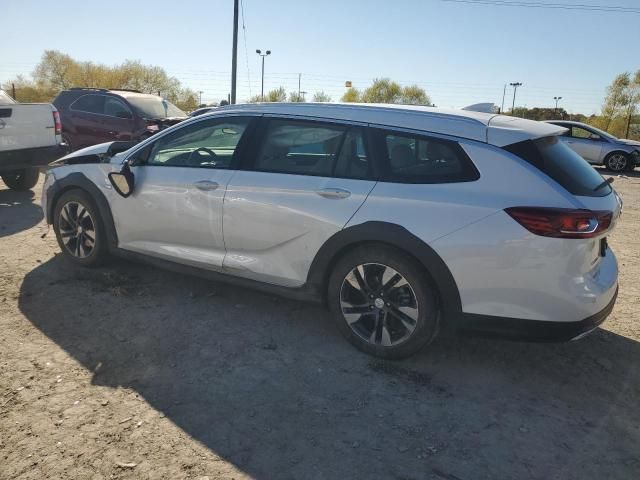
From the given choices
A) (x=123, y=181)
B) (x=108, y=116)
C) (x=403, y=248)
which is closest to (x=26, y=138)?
(x=108, y=116)

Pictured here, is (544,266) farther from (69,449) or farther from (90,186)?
(90,186)

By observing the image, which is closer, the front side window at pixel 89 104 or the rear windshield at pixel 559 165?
the rear windshield at pixel 559 165

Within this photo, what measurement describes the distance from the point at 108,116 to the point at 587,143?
14155 mm

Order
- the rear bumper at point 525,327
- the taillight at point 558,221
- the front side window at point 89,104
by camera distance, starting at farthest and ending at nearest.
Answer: the front side window at point 89,104 < the rear bumper at point 525,327 < the taillight at point 558,221

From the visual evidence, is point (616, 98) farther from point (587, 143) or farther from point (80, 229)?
point (80, 229)

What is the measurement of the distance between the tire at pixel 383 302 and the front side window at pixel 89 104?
404 inches

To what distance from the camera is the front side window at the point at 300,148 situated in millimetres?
3715

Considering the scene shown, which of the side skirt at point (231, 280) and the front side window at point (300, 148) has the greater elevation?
the front side window at point (300, 148)

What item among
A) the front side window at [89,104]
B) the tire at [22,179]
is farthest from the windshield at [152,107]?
the tire at [22,179]

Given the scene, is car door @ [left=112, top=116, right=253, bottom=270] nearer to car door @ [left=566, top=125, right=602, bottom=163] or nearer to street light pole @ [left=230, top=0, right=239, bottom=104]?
car door @ [left=566, top=125, right=602, bottom=163]

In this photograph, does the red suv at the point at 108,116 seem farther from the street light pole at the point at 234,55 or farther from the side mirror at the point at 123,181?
the street light pole at the point at 234,55

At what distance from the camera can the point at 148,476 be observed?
2422mm

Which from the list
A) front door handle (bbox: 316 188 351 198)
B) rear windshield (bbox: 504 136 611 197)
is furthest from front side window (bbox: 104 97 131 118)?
Result: rear windshield (bbox: 504 136 611 197)

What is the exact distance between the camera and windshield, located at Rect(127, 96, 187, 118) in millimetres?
11914
